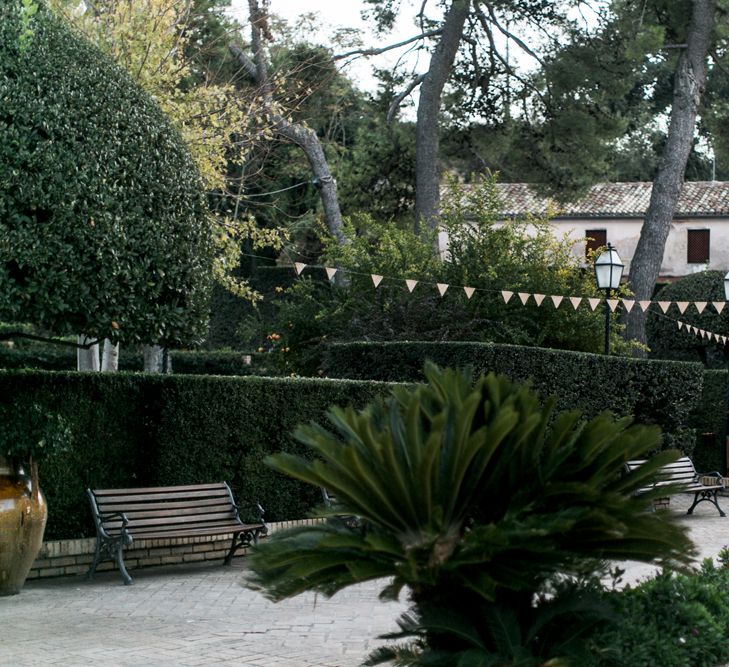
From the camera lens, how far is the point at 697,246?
48500 millimetres

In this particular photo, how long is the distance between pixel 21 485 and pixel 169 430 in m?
2.26

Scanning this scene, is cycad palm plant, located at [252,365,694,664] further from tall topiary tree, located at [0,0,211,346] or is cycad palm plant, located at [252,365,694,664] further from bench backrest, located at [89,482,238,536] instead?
bench backrest, located at [89,482,238,536]

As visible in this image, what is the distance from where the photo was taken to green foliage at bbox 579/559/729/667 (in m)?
5.59

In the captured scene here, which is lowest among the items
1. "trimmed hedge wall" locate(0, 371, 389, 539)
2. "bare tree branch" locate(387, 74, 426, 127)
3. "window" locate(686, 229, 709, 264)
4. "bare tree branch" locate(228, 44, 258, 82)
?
"trimmed hedge wall" locate(0, 371, 389, 539)

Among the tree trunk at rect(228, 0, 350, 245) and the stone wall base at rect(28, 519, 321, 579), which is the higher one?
the tree trunk at rect(228, 0, 350, 245)

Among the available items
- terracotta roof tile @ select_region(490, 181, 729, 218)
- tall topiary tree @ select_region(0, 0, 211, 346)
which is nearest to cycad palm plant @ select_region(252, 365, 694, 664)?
tall topiary tree @ select_region(0, 0, 211, 346)

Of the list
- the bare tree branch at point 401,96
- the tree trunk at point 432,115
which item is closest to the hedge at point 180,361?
the tree trunk at point 432,115

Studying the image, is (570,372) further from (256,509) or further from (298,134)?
(298,134)

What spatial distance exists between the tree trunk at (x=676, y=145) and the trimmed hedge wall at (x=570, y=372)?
7452 millimetres

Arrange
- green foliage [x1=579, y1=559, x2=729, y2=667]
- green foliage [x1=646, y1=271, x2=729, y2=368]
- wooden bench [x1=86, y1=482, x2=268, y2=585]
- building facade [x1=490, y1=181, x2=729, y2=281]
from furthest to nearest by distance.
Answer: building facade [x1=490, y1=181, x2=729, y2=281] < green foliage [x1=646, y1=271, x2=729, y2=368] < wooden bench [x1=86, y1=482, x2=268, y2=585] < green foliage [x1=579, y1=559, x2=729, y2=667]

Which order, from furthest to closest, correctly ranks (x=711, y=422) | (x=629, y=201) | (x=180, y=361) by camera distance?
(x=629, y=201) < (x=180, y=361) < (x=711, y=422)

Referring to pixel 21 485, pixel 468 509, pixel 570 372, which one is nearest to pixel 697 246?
pixel 570 372

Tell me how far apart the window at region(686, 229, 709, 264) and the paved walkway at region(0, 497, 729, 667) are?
131 feet

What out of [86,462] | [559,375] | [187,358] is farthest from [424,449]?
[187,358]
